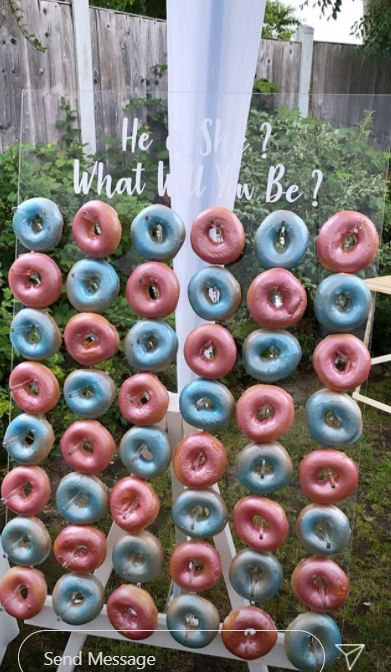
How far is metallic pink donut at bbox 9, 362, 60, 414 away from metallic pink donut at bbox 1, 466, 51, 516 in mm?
127

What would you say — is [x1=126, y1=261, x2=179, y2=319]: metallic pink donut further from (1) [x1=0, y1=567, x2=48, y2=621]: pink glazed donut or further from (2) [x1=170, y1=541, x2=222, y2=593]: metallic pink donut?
(1) [x1=0, y1=567, x2=48, y2=621]: pink glazed donut

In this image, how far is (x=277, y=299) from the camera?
3.78 ft

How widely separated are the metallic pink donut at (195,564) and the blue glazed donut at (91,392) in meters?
0.32

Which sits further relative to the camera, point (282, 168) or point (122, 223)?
point (122, 223)

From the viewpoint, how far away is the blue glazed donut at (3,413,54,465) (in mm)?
1287

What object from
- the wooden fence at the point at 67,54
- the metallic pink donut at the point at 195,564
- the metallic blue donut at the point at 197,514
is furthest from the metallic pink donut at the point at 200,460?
the wooden fence at the point at 67,54

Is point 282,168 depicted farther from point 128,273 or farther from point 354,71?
point 354,71

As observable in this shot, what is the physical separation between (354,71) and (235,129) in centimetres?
361

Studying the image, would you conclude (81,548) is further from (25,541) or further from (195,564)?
(195,564)

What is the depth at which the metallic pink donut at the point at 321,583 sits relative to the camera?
1208 millimetres

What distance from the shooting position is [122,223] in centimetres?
128

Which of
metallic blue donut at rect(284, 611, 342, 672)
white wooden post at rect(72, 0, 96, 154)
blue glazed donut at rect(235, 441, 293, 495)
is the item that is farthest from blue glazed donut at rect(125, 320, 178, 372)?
white wooden post at rect(72, 0, 96, 154)

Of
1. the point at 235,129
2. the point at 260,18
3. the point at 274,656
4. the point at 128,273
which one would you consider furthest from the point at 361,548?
the point at 260,18

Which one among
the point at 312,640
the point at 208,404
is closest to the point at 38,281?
the point at 208,404
